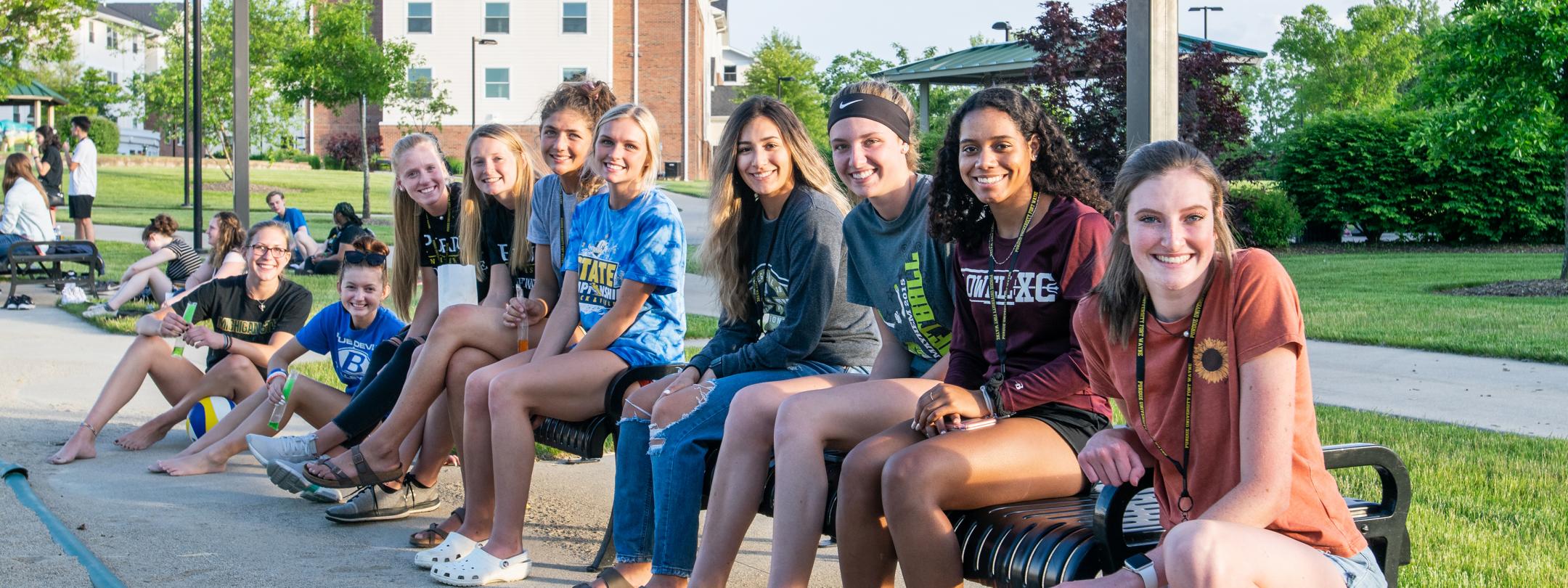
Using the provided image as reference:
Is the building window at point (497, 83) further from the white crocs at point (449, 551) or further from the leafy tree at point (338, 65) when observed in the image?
the white crocs at point (449, 551)

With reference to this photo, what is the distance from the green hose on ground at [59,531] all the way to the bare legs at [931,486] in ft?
8.01

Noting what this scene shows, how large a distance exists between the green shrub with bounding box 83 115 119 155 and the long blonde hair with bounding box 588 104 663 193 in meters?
56.4

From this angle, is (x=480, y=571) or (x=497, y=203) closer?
(x=480, y=571)

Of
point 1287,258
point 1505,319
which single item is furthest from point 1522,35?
point 1287,258

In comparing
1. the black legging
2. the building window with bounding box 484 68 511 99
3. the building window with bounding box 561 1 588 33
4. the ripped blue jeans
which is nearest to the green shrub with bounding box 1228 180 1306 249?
the black legging

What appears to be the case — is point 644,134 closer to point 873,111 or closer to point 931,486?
point 873,111

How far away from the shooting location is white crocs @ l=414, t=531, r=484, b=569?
434 centimetres

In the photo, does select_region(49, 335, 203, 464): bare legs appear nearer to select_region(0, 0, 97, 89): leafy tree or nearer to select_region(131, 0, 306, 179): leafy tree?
select_region(0, 0, 97, 89): leafy tree

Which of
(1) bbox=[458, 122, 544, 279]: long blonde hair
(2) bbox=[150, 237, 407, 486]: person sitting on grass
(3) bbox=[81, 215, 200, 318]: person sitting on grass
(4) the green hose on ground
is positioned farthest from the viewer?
(3) bbox=[81, 215, 200, 318]: person sitting on grass

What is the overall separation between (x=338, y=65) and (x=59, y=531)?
30088 mm

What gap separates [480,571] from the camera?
167 inches

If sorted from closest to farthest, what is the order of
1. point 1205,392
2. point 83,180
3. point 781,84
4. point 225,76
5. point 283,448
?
point 1205,392
point 283,448
point 83,180
point 225,76
point 781,84

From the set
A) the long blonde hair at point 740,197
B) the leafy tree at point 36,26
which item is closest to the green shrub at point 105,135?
the leafy tree at point 36,26

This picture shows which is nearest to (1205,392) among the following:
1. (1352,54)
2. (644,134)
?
(644,134)
